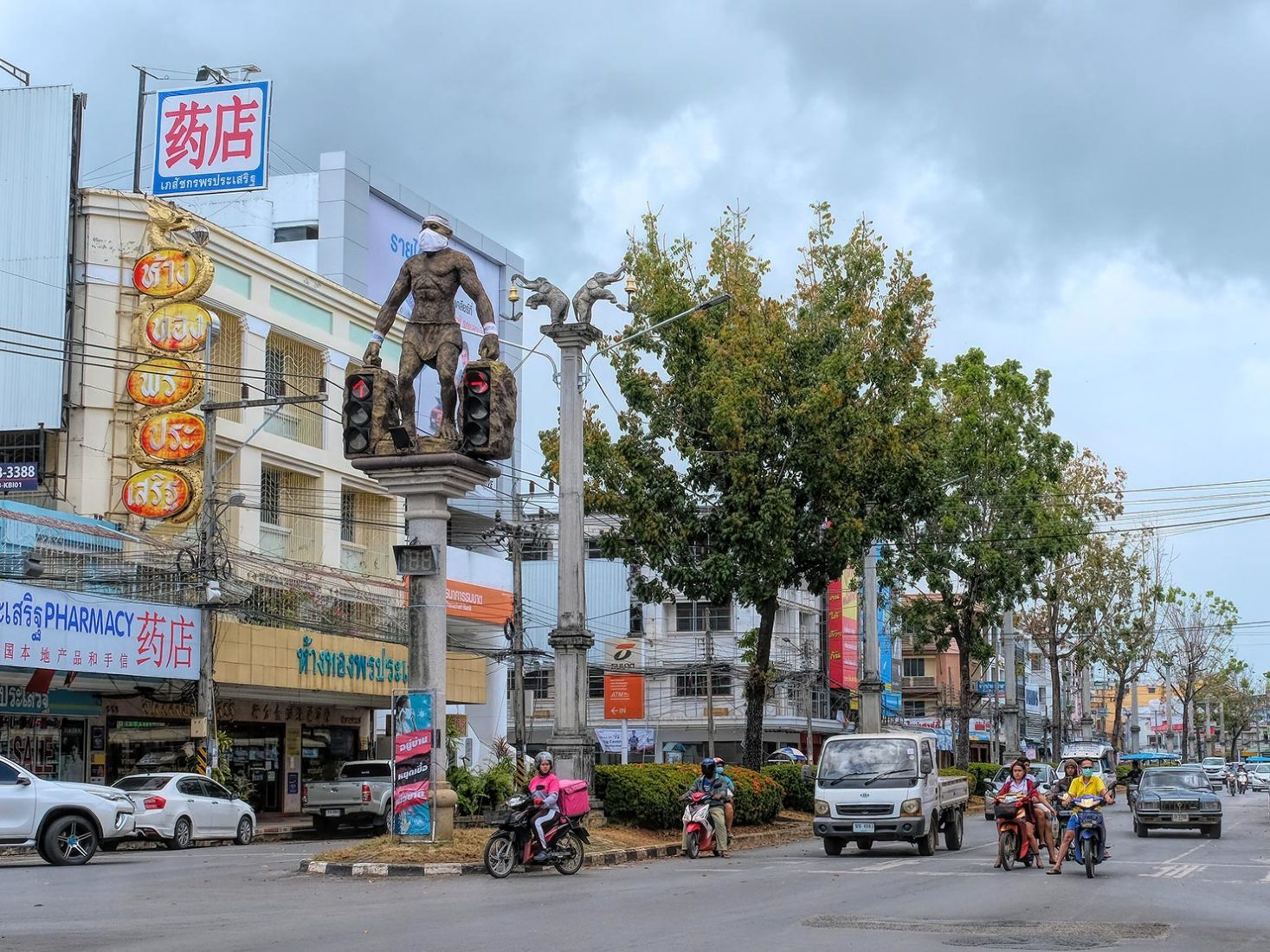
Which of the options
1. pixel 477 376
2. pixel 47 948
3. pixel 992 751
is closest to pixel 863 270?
pixel 477 376

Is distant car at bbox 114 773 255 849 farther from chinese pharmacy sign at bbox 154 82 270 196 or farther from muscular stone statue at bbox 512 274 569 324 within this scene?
chinese pharmacy sign at bbox 154 82 270 196

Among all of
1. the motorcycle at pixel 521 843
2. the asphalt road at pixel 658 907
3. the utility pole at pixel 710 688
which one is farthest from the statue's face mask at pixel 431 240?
the utility pole at pixel 710 688

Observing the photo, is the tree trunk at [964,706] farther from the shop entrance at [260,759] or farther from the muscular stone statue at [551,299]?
the muscular stone statue at [551,299]

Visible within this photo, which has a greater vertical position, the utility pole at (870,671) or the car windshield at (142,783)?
the utility pole at (870,671)

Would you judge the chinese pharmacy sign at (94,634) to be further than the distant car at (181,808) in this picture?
Yes

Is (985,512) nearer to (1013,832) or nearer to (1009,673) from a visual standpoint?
(1009,673)

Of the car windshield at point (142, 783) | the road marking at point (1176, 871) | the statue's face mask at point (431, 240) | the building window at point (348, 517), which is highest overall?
the statue's face mask at point (431, 240)

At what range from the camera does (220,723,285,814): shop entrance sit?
127 ft

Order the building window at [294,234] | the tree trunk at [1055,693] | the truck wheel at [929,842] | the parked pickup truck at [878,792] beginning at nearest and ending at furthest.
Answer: the parked pickup truck at [878,792]
the truck wheel at [929,842]
the building window at [294,234]
the tree trunk at [1055,693]

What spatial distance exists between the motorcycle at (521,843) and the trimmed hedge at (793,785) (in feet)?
48.2

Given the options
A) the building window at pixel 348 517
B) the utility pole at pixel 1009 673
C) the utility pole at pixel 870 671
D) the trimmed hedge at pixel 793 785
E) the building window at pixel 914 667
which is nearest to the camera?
the trimmed hedge at pixel 793 785

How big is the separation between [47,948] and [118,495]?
24.4 meters

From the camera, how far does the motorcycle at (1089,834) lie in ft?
62.7

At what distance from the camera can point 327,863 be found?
749 inches
